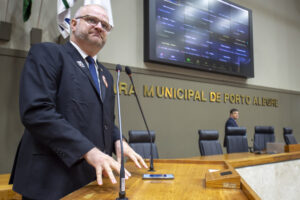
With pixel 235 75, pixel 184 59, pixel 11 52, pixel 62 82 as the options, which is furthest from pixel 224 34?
pixel 62 82

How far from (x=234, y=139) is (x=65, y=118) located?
11.5 feet

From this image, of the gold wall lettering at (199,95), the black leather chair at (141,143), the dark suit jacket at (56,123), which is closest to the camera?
the dark suit jacket at (56,123)

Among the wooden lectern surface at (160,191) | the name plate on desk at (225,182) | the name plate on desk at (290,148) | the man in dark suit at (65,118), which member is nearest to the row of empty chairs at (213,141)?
the name plate on desk at (290,148)

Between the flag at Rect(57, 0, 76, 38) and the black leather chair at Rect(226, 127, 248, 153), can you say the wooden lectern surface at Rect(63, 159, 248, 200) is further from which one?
the black leather chair at Rect(226, 127, 248, 153)

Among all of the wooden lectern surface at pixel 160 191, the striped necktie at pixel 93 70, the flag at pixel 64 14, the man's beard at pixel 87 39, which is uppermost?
the flag at pixel 64 14

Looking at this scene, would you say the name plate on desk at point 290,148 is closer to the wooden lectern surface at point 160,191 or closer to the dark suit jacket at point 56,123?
the wooden lectern surface at point 160,191

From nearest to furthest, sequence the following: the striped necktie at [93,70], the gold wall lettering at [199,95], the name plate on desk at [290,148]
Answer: the striped necktie at [93,70] → the name plate on desk at [290,148] → the gold wall lettering at [199,95]

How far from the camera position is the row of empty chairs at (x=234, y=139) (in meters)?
3.56

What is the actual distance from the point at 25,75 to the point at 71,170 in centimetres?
44

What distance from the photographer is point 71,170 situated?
1033 millimetres

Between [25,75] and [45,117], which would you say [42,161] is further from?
[25,75]

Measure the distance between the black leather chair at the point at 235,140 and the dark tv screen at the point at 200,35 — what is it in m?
1.53

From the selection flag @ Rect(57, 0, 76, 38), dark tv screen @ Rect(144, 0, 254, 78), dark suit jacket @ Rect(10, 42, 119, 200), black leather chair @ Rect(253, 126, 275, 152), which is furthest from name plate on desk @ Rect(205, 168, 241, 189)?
black leather chair @ Rect(253, 126, 275, 152)

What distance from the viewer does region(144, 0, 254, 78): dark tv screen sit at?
448 centimetres
